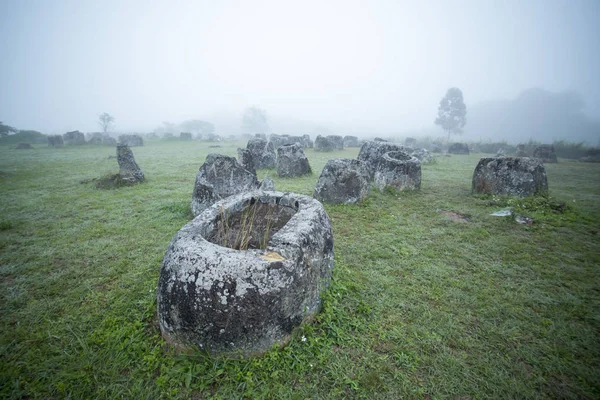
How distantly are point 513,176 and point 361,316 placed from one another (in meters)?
7.39

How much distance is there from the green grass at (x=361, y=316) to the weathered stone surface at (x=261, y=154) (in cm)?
779

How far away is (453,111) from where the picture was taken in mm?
55125

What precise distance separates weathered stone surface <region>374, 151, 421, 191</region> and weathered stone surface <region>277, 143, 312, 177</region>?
152 inches

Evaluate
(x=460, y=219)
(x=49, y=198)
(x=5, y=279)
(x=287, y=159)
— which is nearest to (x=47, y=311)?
(x=5, y=279)

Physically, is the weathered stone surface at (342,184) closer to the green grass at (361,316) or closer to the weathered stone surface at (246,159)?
the green grass at (361,316)

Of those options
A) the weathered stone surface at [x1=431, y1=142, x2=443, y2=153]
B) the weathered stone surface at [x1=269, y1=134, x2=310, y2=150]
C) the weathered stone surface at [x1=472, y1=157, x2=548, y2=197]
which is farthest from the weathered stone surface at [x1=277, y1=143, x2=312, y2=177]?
the weathered stone surface at [x1=431, y1=142, x2=443, y2=153]

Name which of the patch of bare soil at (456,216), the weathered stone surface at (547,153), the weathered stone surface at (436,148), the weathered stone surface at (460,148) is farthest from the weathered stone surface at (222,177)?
the weathered stone surface at (460,148)

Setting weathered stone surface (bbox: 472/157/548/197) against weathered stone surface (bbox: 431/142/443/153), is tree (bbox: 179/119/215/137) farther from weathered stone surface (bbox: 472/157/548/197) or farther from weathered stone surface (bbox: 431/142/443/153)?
weathered stone surface (bbox: 472/157/548/197)

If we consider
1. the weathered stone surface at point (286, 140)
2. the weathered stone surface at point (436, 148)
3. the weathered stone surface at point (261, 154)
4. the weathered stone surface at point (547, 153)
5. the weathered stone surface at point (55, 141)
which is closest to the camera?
the weathered stone surface at point (261, 154)

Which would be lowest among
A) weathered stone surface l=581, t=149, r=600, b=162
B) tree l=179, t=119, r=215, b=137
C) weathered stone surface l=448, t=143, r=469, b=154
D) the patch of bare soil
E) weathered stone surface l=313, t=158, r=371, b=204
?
the patch of bare soil

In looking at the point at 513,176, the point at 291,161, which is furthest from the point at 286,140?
the point at 513,176

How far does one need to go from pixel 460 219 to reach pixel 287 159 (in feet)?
23.7

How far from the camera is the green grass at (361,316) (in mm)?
2412

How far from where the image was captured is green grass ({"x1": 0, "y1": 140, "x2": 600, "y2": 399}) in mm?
2412
